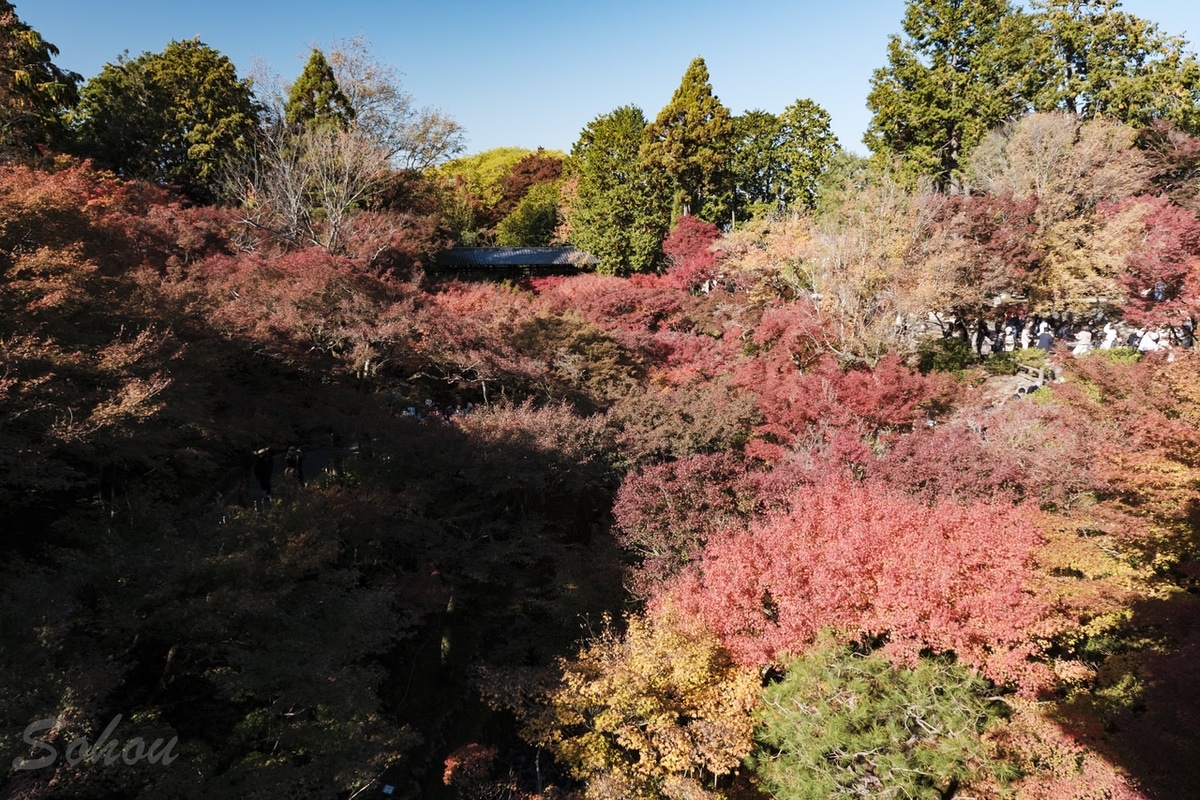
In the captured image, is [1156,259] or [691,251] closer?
[1156,259]

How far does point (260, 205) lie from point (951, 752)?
2306cm

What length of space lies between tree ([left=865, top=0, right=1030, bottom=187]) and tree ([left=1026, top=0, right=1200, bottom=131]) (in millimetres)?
1026

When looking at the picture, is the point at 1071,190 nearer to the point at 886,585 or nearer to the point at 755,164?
the point at 755,164

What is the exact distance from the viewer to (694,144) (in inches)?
1036

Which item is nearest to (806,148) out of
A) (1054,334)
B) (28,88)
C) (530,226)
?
(1054,334)

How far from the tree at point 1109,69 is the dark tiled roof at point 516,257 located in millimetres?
18363

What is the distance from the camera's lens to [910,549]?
336 inches

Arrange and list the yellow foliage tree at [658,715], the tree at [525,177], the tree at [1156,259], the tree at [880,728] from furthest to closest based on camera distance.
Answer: the tree at [525,177]
the tree at [1156,259]
the yellow foliage tree at [658,715]
the tree at [880,728]

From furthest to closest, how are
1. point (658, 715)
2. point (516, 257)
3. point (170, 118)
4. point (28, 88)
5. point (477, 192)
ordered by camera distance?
point (477, 192)
point (516, 257)
point (170, 118)
point (28, 88)
point (658, 715)

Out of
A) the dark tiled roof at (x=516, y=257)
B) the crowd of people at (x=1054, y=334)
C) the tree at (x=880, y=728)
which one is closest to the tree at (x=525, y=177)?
the dark tiled roof at (x=516, y=257)

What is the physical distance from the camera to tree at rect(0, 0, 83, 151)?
1545 centimetres

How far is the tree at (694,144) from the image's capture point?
26041mm

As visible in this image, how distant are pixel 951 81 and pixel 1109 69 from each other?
5.34m

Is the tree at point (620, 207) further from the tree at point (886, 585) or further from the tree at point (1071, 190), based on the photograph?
the tree at point (886, 585)
